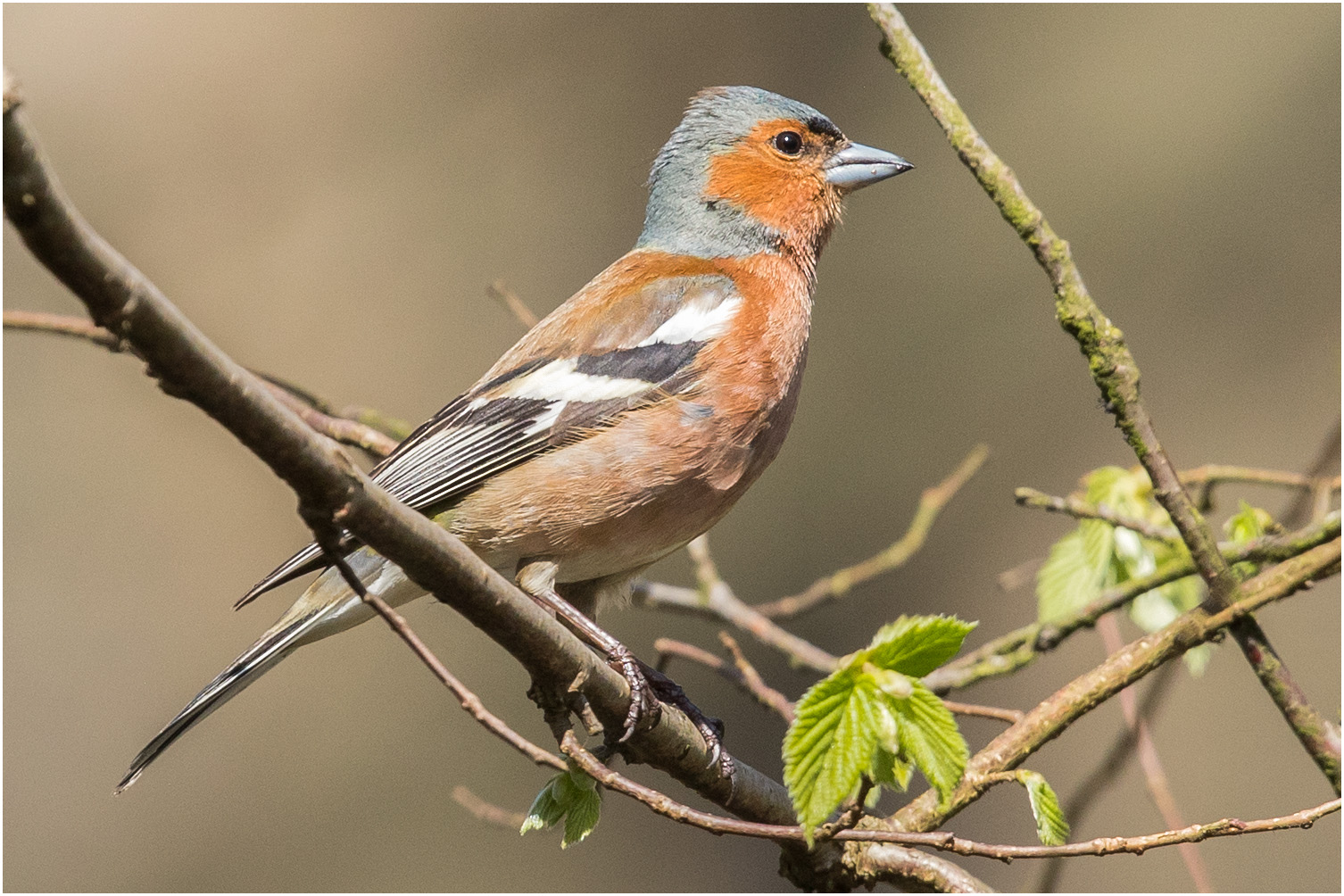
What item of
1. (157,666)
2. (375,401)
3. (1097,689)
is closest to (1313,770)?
(1097,689)

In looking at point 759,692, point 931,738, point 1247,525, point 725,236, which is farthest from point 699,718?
point 725,236

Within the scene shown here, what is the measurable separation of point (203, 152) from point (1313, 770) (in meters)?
7.52

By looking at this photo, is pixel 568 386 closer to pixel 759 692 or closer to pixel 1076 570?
pixel 759 692

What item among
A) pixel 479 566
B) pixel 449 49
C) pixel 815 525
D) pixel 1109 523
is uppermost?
pixel 449 49

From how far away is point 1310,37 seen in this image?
7441 mm

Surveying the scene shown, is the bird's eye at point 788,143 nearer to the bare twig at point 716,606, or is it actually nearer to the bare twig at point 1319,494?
the bare twig at point 716,606

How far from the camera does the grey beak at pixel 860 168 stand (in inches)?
176

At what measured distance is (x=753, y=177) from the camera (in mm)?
4496

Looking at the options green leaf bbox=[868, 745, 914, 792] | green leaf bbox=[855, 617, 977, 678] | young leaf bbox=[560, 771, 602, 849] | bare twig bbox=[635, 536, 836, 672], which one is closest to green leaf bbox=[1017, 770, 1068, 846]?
green leaf bbox=[868, 745, 914, 792]

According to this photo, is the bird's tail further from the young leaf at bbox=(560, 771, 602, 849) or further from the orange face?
the orange face

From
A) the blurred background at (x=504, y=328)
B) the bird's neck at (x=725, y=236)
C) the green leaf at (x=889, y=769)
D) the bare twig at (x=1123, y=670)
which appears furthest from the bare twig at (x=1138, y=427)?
the blurred background at (x=504, y=328)

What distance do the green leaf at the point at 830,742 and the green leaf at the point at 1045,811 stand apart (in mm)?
465

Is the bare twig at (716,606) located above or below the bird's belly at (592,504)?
below

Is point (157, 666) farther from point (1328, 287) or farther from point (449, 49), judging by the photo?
point (1328, 287)
